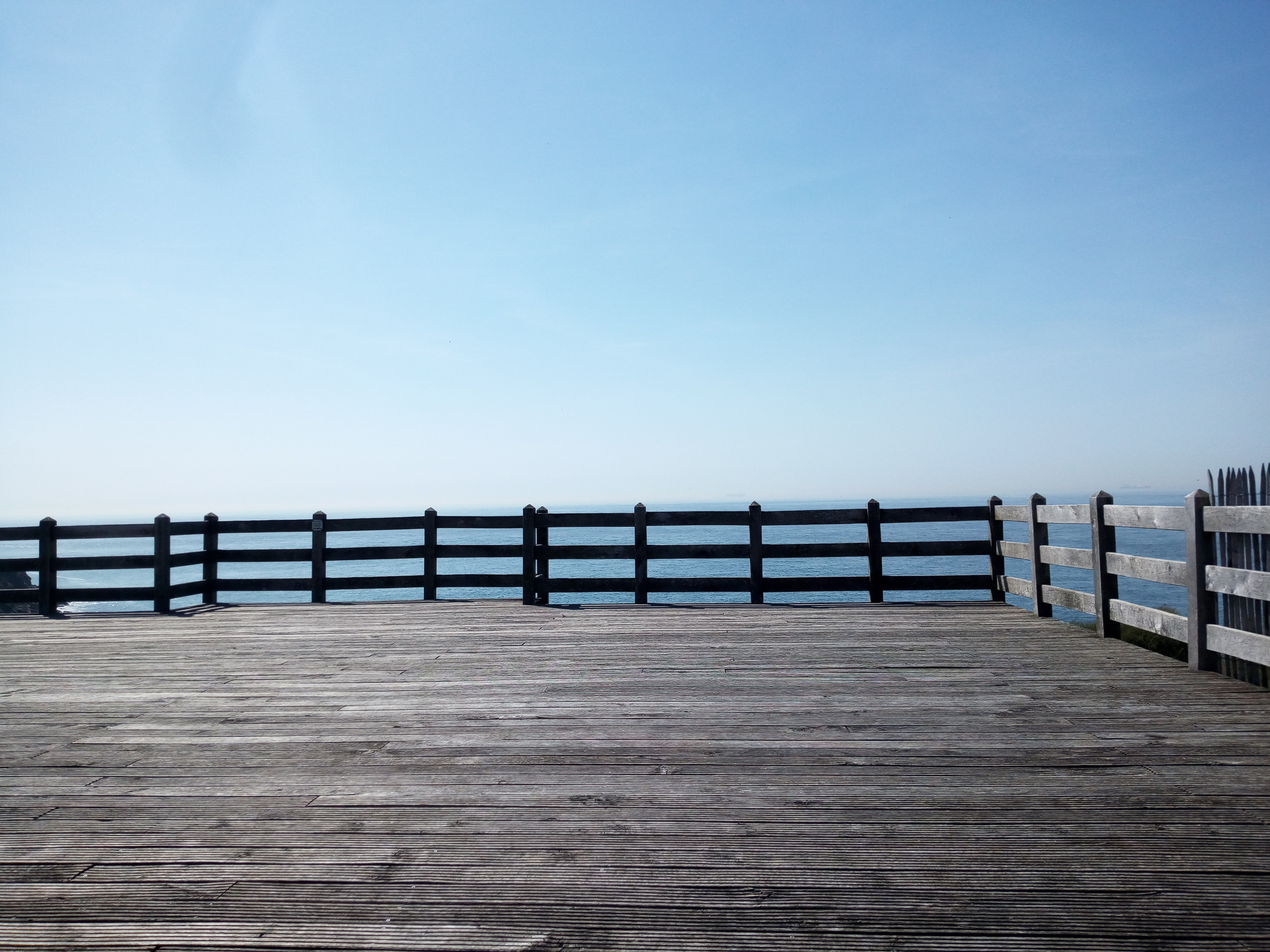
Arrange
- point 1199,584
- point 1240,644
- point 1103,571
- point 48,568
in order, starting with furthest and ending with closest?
point 48,568 → point 1103,571 → point 1199,584 → point 1240,644

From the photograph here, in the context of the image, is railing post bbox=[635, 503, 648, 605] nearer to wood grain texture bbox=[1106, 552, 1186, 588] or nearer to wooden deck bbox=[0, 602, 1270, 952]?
wooden deck bbox=[0, 602, 1270, 952]

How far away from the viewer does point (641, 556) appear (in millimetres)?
10727

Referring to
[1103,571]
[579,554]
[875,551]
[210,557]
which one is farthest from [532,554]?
[1103,571]

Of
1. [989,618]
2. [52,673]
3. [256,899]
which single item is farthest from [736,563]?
[256,899]

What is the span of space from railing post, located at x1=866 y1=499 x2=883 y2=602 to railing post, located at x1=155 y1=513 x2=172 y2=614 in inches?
351

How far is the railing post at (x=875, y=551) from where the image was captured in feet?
33.4

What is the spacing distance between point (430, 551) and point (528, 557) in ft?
4.82

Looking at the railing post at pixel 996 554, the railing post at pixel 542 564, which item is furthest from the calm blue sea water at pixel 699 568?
the railing post at pixel 542 564

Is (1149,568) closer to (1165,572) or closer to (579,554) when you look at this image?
(1165,572)

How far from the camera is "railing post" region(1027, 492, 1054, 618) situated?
8773 mm

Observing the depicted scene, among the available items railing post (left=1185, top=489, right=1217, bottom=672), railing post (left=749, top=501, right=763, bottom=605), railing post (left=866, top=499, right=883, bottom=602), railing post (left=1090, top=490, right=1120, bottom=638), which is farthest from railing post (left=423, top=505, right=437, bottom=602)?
railing post (left=1185, top=489, right=1217, bottom=672)

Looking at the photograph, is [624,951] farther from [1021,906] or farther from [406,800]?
[406,800]

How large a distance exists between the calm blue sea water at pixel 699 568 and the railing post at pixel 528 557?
5.68 m

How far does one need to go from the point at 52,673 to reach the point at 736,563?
155 ft
